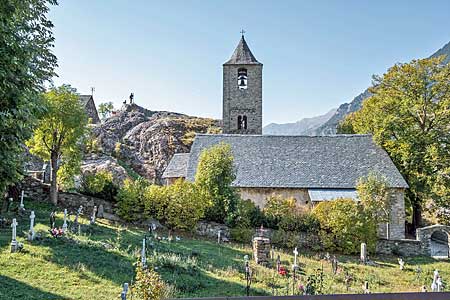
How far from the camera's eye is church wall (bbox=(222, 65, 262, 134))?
120 ft

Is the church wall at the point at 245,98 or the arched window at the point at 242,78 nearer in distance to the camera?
the church wall at the point at 245,98

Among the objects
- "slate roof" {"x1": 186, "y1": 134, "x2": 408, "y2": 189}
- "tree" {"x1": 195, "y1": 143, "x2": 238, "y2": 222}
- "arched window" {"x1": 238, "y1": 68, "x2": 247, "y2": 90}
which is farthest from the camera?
"arched window" {"x1": 238, "y1": 68, "x2": 247, "y2": 90}

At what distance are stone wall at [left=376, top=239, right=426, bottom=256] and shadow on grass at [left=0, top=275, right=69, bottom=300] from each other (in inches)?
653

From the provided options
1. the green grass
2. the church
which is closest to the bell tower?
the church

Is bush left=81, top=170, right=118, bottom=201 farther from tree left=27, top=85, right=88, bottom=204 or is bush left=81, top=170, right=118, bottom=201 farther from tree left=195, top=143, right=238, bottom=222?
tree left=195, top=143, right=238, bottom=222

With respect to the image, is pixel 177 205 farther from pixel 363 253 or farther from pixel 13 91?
pixel 13 91

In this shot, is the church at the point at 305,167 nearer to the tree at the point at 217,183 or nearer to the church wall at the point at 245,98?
the tree at the point at 217,183

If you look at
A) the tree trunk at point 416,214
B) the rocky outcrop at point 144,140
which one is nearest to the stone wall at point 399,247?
the tree trunk at point 416,214

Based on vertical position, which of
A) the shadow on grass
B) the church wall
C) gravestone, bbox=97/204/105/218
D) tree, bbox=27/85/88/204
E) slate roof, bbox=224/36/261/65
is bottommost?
the shadow on grass

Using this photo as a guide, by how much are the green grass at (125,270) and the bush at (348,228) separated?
7.20 ft

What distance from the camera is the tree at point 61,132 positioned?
2014cm

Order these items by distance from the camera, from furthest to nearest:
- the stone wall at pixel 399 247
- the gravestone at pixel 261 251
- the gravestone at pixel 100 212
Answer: the gravestone at pixel 100 212 → the stone wall at pixel 399 247 → the gravestone at pixel 261 251

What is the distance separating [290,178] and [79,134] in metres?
13.1

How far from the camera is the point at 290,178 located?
25391 millimetres
